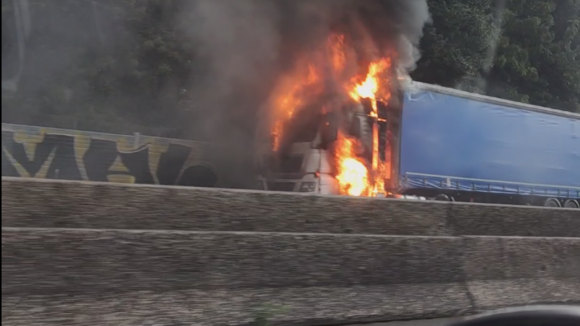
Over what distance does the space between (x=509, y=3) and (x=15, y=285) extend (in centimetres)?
2063

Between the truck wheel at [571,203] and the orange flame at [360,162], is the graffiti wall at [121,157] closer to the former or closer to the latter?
the orange flame at [360,162]

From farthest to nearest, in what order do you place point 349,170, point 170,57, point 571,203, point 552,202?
1. point 571,203
2. point 552,202
3. point 170,57
4. point 349,170

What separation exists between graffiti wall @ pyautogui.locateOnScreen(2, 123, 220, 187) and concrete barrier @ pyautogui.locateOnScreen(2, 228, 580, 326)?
9.15 meters

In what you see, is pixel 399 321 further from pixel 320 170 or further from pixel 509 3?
pixel 509 3

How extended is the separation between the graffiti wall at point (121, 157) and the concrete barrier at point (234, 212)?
8.69 metres

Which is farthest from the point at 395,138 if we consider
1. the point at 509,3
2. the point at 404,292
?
the point at 509,3

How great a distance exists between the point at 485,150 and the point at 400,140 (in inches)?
142

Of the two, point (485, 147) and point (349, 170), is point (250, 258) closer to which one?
point (349, 170)

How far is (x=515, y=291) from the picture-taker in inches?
307

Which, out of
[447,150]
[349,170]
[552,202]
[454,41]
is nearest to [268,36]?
[349,170]

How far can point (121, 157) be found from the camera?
59.8 ft

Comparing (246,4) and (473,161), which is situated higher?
(246,4)

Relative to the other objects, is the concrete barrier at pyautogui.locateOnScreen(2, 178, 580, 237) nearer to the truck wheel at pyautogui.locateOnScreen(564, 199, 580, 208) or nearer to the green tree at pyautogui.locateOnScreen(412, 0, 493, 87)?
the green tree at pyautogui.locateOnScreen(412, 0, 493, 87)

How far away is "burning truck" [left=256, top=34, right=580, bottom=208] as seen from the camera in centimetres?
1264
